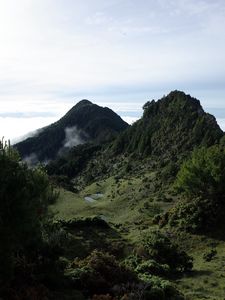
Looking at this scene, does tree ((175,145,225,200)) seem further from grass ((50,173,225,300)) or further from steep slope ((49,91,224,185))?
steep slope ((49,91,224,185))

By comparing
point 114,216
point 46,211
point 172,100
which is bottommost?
point 114,216

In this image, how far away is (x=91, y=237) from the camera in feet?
211

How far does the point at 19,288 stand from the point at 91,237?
35.8 meters

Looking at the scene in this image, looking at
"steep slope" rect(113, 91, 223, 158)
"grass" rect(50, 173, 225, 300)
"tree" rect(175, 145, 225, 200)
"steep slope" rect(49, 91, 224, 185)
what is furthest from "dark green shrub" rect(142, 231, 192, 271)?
"steep slope" rect(113, 91, 223, 158)

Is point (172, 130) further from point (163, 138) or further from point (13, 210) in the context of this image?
point (13, 210)

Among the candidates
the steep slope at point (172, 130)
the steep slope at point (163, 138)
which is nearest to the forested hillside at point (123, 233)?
the steep slope at point (172, 130)

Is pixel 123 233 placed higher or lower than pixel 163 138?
lower

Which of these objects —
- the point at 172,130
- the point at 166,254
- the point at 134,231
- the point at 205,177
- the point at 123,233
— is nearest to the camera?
the point at 166,254

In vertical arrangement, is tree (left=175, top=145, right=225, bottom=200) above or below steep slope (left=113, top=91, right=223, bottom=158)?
below

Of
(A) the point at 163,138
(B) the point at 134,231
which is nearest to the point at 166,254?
(B) the point at 134,231

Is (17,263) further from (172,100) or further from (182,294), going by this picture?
(172,100)

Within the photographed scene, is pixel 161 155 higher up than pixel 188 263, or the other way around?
pixel 161 155

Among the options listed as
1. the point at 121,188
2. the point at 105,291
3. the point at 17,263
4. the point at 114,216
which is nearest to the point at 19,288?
the point at 17,263

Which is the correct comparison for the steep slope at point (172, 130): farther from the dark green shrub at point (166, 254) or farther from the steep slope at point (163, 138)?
the dark green shrub at point (166, 254)
